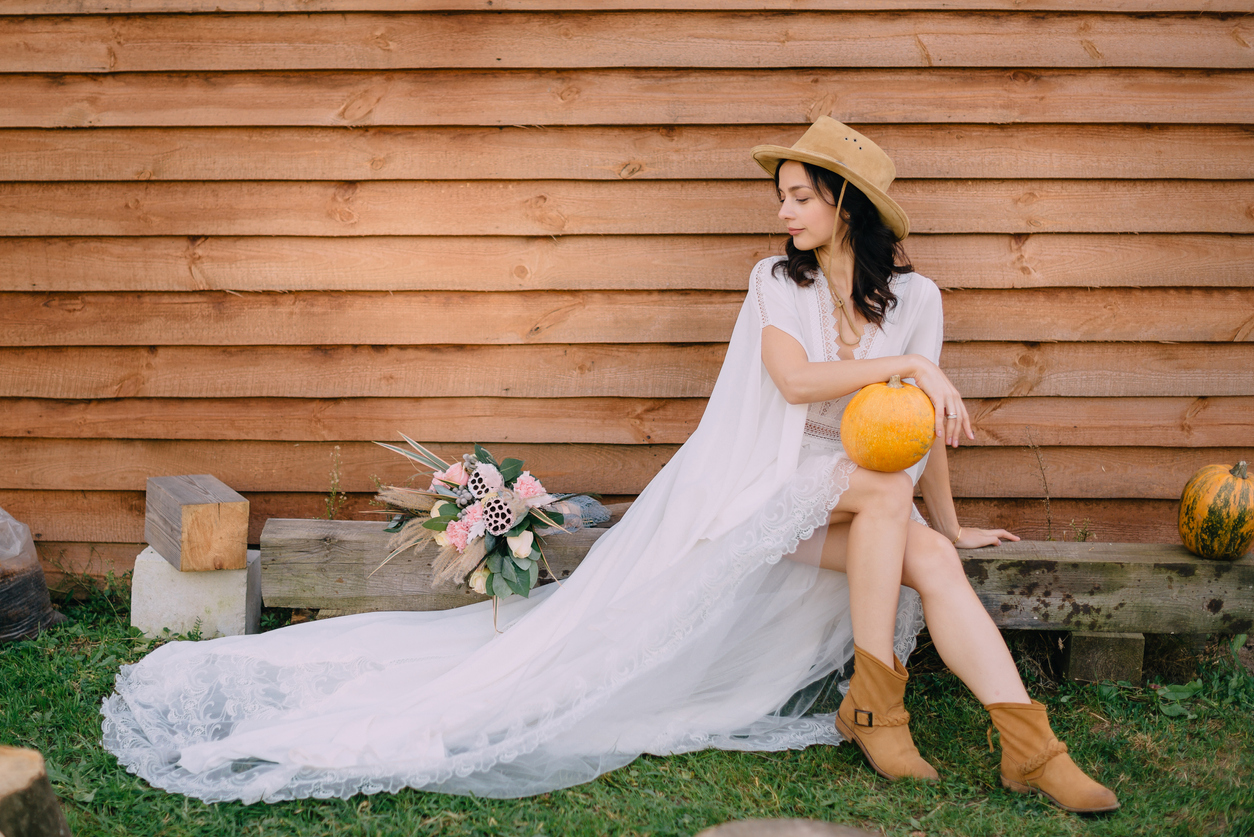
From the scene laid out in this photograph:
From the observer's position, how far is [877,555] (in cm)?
237

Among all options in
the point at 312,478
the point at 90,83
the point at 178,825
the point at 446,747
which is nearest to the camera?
the point at 178,825

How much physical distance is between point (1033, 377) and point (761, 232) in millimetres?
1167

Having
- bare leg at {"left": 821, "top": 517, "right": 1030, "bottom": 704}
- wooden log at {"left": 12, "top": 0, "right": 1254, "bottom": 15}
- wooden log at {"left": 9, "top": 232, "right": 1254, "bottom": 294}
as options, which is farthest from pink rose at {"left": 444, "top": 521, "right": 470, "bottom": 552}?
wooden log at {"left": 12, "top": 0, "right": 1254, "bottom": 15}

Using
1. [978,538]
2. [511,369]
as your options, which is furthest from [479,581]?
[978,538]

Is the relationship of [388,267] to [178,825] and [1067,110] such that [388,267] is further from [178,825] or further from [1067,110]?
[1067,110]

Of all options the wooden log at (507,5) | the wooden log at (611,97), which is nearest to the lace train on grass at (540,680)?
the wooden log at (611,97)

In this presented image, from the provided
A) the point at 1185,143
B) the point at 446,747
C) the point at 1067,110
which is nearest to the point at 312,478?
the point at 446,747

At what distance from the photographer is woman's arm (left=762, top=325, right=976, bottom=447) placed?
2.38 m

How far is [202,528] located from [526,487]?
112 centimetres

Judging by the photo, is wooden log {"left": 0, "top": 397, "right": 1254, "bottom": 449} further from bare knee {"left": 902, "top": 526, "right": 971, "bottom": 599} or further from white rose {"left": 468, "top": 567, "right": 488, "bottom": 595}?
bare knee {"left": 902, "top": 526, "right": 971, "bottom": 599}

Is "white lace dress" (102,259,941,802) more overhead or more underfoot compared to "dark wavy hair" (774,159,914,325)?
more underfoot

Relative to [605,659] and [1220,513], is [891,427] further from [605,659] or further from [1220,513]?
[1220,513]

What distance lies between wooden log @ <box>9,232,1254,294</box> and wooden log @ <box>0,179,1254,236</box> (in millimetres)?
42

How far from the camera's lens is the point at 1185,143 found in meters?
3.17
